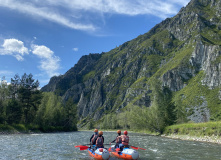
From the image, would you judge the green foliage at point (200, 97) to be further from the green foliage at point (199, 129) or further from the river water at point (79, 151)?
the river water at point (79, 151)

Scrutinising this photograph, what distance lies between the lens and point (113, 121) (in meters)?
162

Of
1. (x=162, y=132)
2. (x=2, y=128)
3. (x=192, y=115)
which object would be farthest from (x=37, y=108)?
(x=192, y=115)

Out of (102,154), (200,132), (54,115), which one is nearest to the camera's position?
(102,154)

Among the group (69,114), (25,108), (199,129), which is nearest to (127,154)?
(199,129)

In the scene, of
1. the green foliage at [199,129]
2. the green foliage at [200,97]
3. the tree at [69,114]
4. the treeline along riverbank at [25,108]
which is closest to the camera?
the green foliage at [199,129]

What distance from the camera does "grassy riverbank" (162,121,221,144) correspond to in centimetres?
3805

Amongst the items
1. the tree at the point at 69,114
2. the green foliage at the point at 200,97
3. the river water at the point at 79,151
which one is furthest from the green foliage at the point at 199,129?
the tree at the point at 69,114

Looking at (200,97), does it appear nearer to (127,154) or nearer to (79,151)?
(79,151)

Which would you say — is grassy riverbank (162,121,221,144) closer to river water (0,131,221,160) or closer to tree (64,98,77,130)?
river water (0,131,221,160)

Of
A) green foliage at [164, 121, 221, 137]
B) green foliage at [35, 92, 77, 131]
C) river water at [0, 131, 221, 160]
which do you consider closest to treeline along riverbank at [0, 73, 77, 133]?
green foliage at [35, 92, 77, 131]

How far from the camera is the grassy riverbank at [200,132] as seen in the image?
38047 millimetres

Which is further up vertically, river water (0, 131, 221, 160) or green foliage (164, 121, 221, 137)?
green foliage (164, 121, 221, 137)

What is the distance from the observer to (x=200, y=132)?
43.5 m

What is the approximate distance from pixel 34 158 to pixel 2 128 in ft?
152
